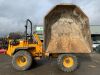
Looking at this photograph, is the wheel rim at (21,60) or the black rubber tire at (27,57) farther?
the wheel rim at (21,60)

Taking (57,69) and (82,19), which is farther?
(82,19)

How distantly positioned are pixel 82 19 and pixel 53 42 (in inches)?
78.8

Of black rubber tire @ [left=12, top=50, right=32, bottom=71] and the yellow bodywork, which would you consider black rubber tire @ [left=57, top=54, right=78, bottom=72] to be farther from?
black rubber tire @ [left=12, top=50, right=32, bottom=71]

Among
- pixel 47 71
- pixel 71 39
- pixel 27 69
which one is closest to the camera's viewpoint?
pixel 47 71

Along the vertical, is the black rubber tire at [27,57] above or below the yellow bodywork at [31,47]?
below

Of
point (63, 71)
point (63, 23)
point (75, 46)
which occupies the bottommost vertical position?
point (63, 71)

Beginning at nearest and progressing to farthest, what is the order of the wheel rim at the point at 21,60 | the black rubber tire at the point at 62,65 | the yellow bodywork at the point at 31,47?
the black rubber tire at the point at 62,65 < the wheel rim at the point at 21,60 < the yellow bodywork at the point at 31,47

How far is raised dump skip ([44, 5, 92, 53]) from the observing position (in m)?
13.0


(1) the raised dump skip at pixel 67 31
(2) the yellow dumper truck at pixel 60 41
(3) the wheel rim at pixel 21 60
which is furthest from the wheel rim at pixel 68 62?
(3) the wheel rim at pixel 21 60

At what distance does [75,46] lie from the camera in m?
13.1

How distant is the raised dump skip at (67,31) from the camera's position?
13016 millimetres

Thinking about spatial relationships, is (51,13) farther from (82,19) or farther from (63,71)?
(63,71)

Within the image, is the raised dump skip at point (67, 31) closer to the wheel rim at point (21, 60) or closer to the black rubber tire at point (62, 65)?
the black rubber tire at point (62, 65)

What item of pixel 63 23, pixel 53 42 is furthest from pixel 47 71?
pixel 63 23
